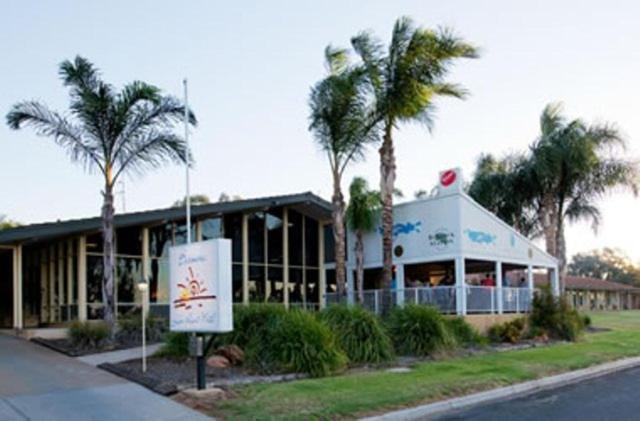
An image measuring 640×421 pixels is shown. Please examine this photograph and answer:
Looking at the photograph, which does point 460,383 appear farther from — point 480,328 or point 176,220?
point 176,220

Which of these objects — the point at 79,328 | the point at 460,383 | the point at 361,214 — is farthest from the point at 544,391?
the point at 361,214

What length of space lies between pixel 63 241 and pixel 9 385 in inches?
450

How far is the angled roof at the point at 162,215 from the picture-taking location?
65.5 ft

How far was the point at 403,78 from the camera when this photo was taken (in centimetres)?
2158

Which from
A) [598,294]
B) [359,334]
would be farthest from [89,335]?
[598,294]

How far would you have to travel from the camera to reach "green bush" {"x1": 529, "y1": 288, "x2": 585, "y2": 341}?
23000 millimetres

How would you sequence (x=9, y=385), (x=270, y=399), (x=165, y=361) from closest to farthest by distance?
1. (x=270, y=399)
2. (x=9, y=385)
3. (x=165, y=361)

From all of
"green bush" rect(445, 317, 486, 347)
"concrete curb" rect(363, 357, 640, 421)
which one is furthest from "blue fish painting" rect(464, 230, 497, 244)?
"concrete curb" rect(363, 357, 640, 421)

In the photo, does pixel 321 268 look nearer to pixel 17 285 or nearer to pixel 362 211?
pixel 362 211

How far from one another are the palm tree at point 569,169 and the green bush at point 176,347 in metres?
19.4

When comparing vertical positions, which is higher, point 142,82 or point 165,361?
point 142,82

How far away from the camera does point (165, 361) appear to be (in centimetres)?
1538

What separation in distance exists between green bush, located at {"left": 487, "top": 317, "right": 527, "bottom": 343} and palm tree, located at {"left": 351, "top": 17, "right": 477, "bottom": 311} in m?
3.72

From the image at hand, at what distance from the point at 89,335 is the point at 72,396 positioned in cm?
627
